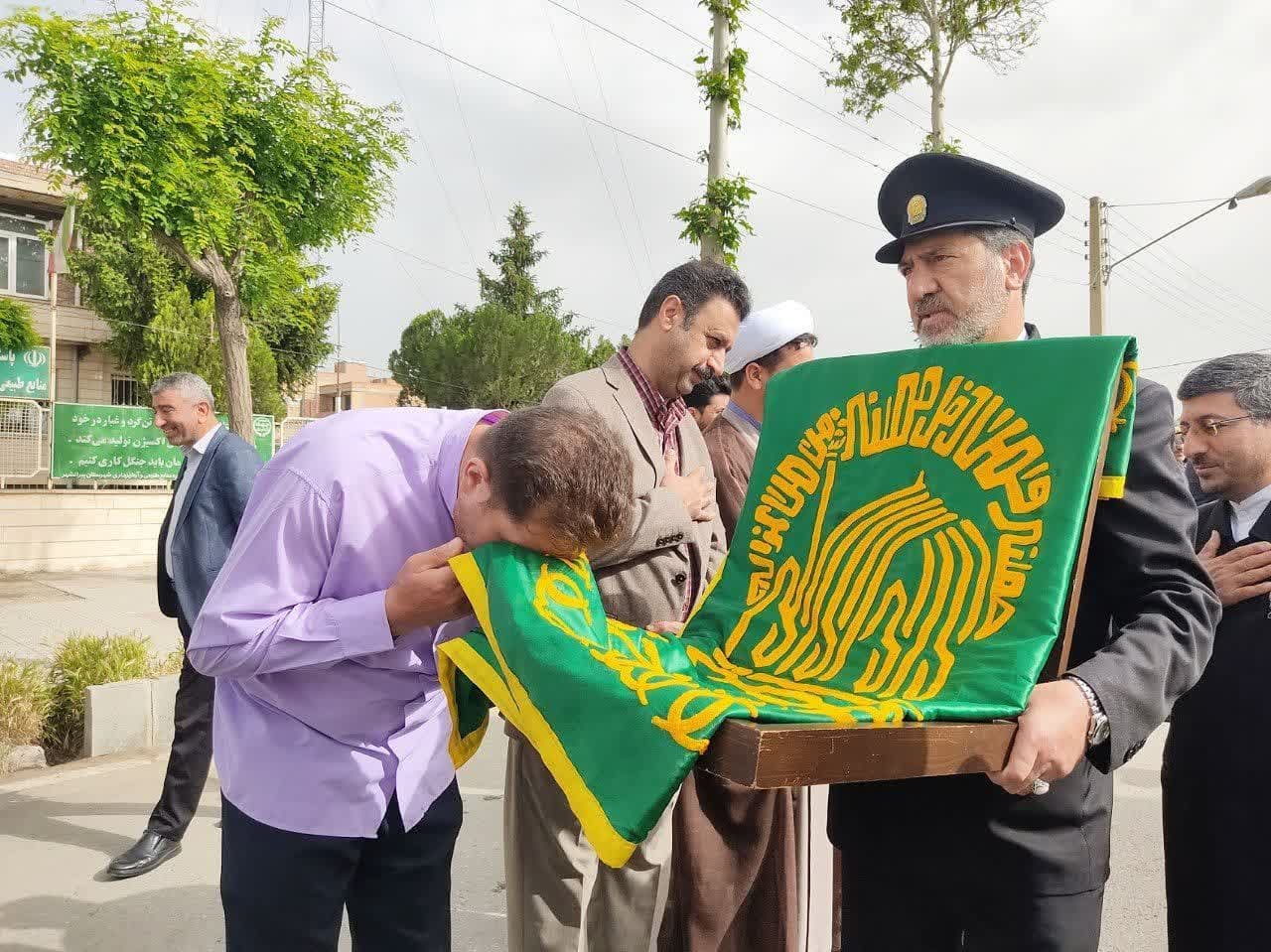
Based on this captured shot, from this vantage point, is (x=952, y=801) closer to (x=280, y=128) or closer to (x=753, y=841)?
(x=753, y=841)

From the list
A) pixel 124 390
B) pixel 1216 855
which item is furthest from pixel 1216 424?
pixel 124 390

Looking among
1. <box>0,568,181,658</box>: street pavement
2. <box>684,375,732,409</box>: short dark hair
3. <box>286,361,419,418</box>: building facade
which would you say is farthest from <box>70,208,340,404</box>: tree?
<box>286,361,419,418</box>: building facade

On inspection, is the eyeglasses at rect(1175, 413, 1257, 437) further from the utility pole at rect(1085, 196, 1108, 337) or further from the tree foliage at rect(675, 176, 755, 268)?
the utility pole at rect(1085, 196, 1108, 337)

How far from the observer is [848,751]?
106 cm

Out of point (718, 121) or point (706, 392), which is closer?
point (706, 392)

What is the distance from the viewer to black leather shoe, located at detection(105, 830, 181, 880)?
11.6ft

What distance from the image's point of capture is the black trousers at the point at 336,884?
164cm

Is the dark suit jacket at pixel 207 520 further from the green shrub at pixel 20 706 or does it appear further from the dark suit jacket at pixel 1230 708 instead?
the dark suit jacket at pixel 1230 708

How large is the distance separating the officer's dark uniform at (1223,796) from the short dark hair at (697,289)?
4.95 ft

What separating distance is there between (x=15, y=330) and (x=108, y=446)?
15.0 feet

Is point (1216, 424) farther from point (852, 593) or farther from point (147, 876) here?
point (147, 876)

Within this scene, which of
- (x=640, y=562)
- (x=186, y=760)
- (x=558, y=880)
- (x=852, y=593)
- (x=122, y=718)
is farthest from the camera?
(x=122, y=718)

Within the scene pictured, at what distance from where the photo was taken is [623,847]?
3.84 feet

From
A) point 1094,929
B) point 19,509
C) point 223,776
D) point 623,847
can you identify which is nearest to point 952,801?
point 1094,929
